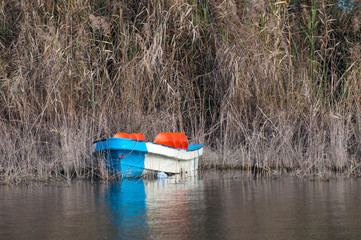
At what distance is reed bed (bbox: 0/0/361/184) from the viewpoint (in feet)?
34.5

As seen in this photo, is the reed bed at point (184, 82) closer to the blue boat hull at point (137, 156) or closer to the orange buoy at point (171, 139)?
the blue boat hull at point (137, 156)

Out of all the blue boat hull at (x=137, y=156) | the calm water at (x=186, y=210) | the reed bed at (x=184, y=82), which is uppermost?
the reed bed at (x=184, y=82)

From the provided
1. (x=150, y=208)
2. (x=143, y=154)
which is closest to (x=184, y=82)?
(x=143, y=154)

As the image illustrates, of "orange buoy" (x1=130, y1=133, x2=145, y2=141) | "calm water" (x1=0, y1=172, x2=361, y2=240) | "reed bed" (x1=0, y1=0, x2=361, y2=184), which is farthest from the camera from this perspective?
"orange buoy" (x1=130, y1=133, x2=145, y2=141)

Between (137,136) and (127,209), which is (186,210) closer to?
(127,209)

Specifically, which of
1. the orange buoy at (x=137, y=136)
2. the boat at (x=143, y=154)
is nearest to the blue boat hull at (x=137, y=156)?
the boat at (x=143, y=154)

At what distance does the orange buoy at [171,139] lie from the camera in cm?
1089

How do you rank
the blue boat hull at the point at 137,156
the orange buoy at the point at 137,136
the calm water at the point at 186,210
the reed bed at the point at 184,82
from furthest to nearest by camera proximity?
the orange buoy at the point at 137,136 → the reed bed at the point at 184,82 → the blue boat hull at the point at 137,156 → the calm water at the point at 186,210

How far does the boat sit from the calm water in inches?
26.8

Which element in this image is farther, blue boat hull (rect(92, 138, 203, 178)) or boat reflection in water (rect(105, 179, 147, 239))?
blue boat hull (rect(92, 138, 203, 178))

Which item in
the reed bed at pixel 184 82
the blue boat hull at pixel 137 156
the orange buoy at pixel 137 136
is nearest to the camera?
the blue boat hull at pixel 137 156

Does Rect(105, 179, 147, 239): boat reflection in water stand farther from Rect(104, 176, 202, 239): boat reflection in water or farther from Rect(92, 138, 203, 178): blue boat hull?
Rect(92, 138, 203, 178): blue boat hull

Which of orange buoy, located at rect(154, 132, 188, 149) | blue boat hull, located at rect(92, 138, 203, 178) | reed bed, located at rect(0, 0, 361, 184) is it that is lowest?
blue boat hull, located at rect(92, 138, 203, 178)

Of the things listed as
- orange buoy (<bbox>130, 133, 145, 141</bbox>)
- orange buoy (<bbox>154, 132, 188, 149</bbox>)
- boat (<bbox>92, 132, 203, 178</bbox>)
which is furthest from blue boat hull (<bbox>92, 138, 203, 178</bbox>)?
orange buoy (<bbox>130, 133, 145, 141</bbox>)
